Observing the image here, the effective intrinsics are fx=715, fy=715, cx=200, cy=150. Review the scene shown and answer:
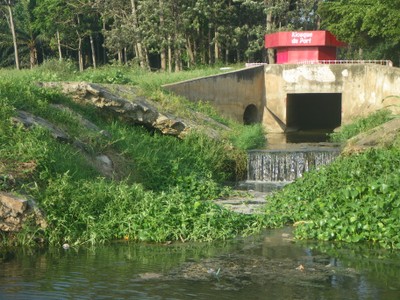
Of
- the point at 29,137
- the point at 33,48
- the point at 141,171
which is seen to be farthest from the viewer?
the point at 33,48

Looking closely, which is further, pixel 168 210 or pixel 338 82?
pixel 338 82

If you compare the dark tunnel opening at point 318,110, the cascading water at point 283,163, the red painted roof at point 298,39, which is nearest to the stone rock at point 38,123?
the cascading water at point 283,163

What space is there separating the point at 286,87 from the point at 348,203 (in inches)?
780

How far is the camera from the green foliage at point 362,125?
84.2 ft

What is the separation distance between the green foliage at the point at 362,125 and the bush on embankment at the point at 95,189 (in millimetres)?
10212

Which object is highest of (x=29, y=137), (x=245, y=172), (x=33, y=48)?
(x=33, y=48)

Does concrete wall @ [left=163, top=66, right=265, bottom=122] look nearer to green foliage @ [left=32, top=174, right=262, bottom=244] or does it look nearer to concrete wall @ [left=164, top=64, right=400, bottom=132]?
concrete wall @ [left=164, top=64, right=400, bottom=132]

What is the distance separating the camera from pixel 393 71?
90.2 feet

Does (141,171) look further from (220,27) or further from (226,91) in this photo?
(220,27)

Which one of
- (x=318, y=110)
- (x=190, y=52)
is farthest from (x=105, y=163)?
(x=190, y=52)

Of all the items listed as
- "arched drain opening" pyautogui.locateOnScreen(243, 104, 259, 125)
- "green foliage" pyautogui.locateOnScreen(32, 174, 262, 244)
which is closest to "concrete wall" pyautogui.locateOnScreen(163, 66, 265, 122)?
"arched drain opening" pyautogui.locateOnScreen(243, 104, 259, 125)

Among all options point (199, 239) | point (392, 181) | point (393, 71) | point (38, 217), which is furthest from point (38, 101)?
point (393, 71)

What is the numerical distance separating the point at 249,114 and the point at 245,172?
39.9 ft

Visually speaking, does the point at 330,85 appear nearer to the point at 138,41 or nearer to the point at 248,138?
the point at 248,138
